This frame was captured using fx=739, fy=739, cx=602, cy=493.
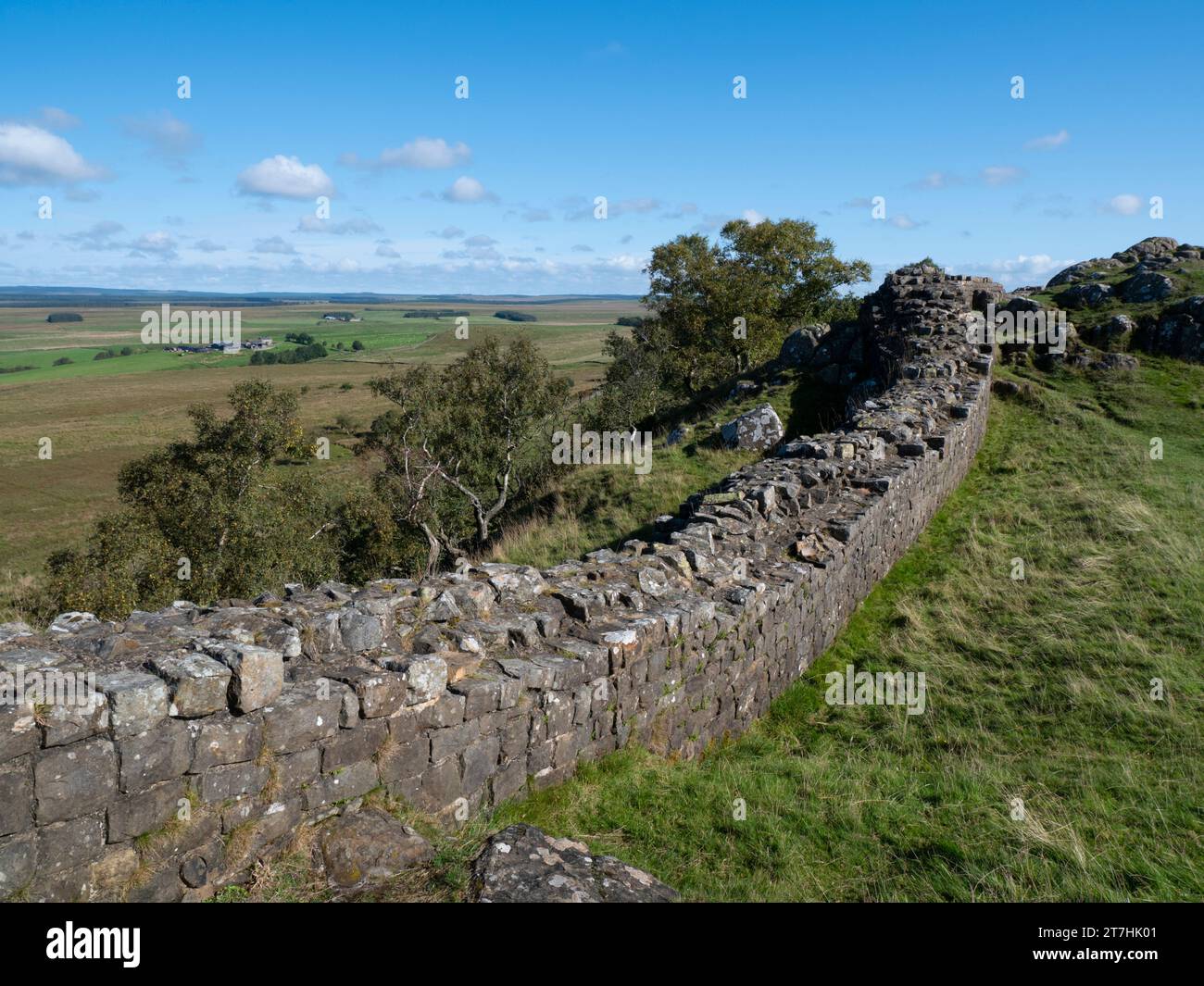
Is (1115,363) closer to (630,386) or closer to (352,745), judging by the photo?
(630,386)

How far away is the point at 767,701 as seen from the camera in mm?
9133

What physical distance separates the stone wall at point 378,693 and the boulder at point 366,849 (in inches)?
6.0

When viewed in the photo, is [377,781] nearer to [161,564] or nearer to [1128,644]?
[1128,644]

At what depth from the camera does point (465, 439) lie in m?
24.7

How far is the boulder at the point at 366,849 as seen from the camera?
15.0 feet

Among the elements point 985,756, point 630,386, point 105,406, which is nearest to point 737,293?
point 630,386

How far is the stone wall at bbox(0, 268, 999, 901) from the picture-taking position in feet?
12.9

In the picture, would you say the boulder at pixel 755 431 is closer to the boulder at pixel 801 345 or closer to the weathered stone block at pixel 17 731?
the boulder at pixel 801 345

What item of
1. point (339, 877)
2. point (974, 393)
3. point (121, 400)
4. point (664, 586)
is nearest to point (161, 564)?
point (664, 586)
